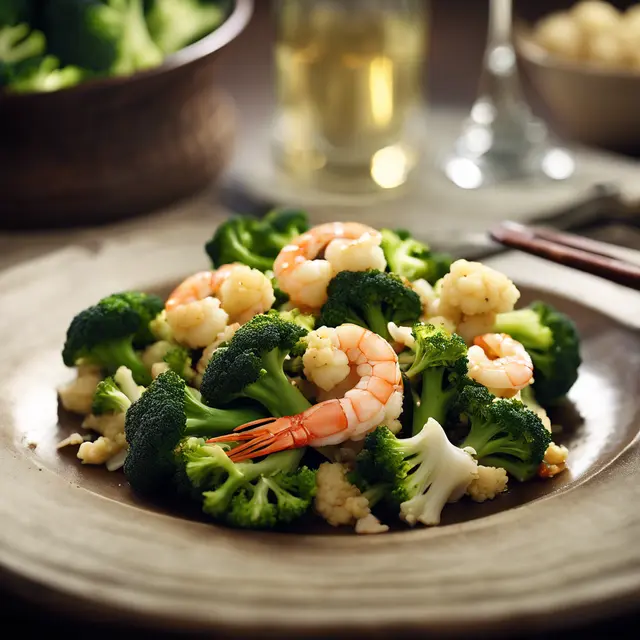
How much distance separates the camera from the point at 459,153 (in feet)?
14.2

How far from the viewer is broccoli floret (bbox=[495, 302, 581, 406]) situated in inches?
102

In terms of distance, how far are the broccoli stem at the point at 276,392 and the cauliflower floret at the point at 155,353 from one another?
40 centimetres

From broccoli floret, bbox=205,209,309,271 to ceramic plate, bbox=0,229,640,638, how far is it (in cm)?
62

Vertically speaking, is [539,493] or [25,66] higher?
[25,66]

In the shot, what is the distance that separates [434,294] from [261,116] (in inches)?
102

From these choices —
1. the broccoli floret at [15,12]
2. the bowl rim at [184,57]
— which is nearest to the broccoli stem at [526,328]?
the bowl rim at [184,57]

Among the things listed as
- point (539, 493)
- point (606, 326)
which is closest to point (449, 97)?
point (606, 326)

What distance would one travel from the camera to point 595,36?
173 inches

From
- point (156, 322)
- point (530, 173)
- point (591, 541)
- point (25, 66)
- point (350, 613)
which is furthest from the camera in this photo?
point (530, 173)

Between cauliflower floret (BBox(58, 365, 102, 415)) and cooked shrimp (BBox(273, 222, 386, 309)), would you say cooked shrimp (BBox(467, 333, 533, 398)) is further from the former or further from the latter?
cauliflower floret (BBox(58, 365, 102, 415))

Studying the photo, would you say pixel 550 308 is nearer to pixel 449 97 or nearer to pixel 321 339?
pixel 321 339

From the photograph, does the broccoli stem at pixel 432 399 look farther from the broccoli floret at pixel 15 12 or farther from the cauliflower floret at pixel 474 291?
the broccoli floret at pixel 15 12

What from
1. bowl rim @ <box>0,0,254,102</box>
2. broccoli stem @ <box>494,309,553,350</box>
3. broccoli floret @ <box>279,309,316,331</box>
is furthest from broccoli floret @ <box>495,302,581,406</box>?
bowl rim @ <box>0,0,254,102</box>

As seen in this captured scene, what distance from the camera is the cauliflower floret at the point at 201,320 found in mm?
2457
